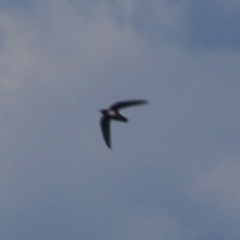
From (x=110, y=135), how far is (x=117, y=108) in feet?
8.12

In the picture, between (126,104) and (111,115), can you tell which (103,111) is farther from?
(126,104)

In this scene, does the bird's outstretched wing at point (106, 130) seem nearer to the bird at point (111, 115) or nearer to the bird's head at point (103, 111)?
the bird at point (111, 115)

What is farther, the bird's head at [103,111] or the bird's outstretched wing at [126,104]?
the bird's head at [103,111]

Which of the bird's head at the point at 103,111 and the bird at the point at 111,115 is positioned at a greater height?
the bird's head at the point at 103,111

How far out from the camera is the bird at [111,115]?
102 ft

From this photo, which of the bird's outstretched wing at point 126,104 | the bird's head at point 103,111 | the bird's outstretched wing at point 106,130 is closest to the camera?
the bird's outstretched wing at point 126,104

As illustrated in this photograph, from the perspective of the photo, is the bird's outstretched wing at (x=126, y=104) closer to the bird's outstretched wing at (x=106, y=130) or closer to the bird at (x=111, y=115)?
the bird at (x=111, y=115)

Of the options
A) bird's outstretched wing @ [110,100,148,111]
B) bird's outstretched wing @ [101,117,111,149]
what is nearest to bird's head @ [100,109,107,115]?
bird's outstretched wing @ [101,117,111,149]

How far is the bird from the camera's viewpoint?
3100 centimetres

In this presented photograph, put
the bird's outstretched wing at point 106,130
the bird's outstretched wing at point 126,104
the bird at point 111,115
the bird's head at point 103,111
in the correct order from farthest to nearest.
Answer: the bird's outstretched wing at point 106,130 < the bird's head at point 103,111 < the bird at point 111,115 < the bird's outstretched wing at point 126,104

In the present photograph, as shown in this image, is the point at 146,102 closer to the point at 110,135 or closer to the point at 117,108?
the point at 117,108

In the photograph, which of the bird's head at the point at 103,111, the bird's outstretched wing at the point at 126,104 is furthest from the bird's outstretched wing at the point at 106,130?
the bird's outstretched wing at the point at 126,104

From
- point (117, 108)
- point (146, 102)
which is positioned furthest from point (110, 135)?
point (146, 102)

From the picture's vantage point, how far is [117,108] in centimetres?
3234
